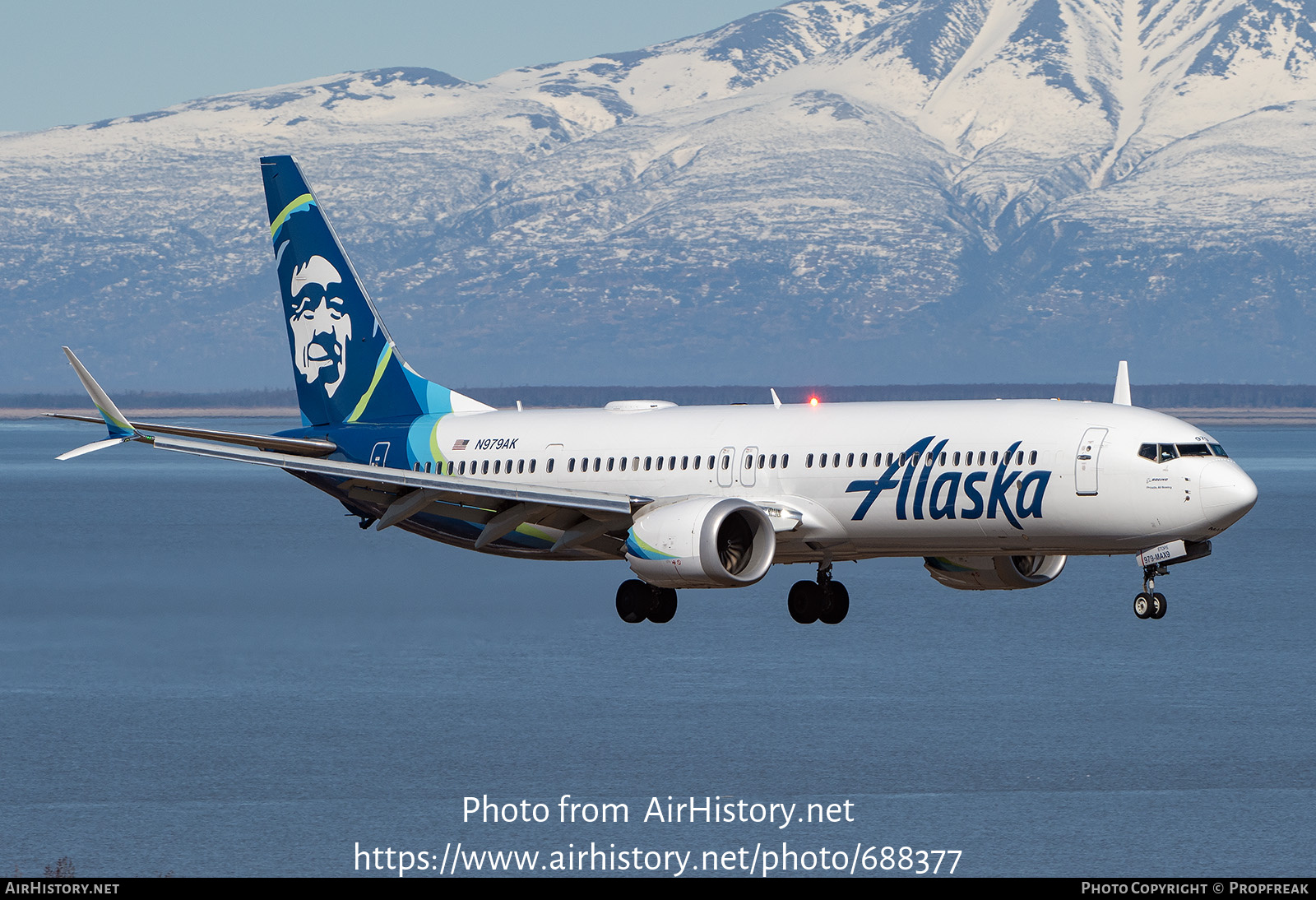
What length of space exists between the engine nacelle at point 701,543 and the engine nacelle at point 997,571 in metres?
5.38

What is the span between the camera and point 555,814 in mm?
53781

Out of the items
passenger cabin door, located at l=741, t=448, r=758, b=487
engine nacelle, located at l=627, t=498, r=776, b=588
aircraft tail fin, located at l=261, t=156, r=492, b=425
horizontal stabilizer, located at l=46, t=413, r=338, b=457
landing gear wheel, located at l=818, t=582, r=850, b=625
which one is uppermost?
aircraft tail fin, located at l=261, t=156, r=492, b=425

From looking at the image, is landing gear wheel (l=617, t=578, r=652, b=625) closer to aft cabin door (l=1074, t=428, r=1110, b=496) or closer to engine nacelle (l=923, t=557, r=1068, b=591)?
engine nacelle (l=923, t=557, r=1068, b=591)

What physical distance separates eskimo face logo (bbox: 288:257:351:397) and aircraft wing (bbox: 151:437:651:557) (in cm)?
733

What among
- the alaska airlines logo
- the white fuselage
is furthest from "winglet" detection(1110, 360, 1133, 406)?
the alaska airlines logo

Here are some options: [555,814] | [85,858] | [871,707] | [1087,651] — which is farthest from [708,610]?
[85,858]

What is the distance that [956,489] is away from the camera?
167 ft

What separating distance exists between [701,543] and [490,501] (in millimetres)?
8599

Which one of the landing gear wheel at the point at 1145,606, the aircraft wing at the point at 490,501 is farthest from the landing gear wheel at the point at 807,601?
the landing gear wheel at the point at 1145,606

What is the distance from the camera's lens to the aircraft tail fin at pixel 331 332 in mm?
64125

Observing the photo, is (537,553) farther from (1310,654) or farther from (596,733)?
(1310,654)

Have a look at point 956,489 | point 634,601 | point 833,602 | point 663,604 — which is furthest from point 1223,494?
point 634,601

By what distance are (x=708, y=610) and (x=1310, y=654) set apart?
98.7ft

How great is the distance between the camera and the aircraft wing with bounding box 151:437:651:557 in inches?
2125
